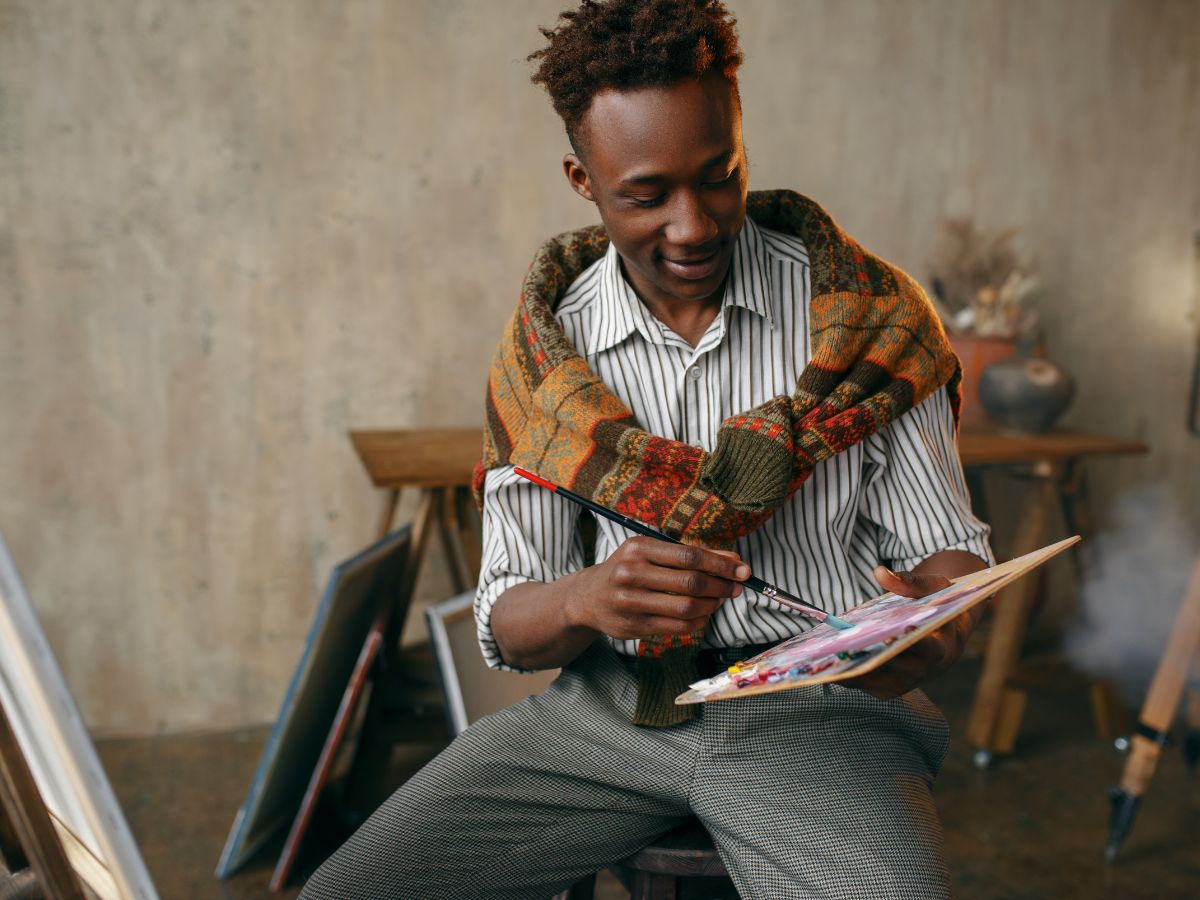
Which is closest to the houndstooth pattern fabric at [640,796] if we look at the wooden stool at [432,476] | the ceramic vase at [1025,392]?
the wooden stool at [432,476]

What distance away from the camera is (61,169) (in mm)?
2770

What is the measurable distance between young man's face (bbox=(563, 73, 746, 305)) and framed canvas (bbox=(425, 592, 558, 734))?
3.75ft

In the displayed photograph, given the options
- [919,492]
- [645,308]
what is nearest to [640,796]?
[919,492]

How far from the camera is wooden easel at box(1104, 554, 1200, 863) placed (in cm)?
245

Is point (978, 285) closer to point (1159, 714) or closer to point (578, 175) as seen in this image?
point (1159, 714)

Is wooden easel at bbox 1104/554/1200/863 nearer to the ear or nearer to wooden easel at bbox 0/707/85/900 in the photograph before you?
the ear

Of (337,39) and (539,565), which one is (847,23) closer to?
(337,39)

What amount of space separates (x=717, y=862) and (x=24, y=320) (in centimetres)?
240

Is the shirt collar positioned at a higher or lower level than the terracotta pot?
higher

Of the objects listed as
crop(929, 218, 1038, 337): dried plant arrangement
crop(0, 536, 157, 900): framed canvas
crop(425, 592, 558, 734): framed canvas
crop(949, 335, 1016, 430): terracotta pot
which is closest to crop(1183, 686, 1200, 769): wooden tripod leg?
crop(949, 335, 1016, 430): terracotta pot

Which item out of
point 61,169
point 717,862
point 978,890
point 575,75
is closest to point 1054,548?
point 717,862

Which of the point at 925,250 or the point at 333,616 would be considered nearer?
the point at 333,616

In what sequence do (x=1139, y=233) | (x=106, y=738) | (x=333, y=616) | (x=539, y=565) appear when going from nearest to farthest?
(x=539, y=565) < (x=333, y=616) < (x=106, y=738) < (x=1139, y=233)

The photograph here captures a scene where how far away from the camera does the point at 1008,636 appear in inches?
123
